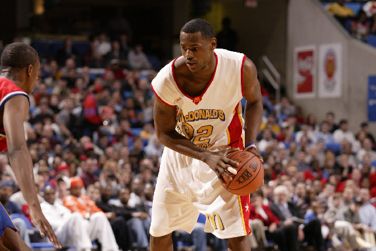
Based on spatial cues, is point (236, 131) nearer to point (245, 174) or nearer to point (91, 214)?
point (245, 174)

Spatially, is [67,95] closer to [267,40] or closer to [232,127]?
[267,40]

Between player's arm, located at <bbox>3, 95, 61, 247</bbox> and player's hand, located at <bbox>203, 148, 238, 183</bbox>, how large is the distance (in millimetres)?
1549

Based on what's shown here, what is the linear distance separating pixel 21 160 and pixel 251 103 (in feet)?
7.26

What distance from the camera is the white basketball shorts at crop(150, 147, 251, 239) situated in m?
6.55

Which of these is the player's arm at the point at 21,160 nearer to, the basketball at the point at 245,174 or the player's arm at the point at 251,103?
the basketball at the point at 245,174

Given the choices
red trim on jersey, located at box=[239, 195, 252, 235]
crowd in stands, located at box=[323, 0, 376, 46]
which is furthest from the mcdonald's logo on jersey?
crowd in stands, located at box=[323, 0, 376, 46]

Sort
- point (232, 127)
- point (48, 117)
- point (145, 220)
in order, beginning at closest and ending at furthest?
point (232, 127)
point (145, 220)
point (48, 117)

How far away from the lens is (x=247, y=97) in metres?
6.64

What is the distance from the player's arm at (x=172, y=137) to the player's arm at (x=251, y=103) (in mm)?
334

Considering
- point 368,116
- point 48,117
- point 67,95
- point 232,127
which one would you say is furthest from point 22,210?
point 368,116

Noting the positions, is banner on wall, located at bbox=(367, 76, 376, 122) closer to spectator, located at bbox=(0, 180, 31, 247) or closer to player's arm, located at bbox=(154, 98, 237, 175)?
spectator, located at bbox=(0, 180, 31, 247)

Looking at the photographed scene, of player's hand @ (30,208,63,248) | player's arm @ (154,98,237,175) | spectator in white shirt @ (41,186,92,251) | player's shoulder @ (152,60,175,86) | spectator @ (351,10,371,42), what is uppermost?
spectator @ (351,10,371,42)

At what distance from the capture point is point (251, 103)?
663cm

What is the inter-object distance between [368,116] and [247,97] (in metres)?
14.0
